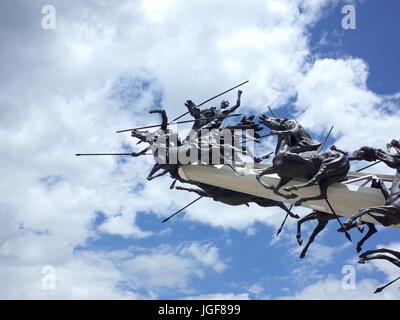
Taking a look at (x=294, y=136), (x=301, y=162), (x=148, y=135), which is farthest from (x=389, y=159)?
(x=148, y=135)

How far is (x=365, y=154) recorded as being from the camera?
1291 cm

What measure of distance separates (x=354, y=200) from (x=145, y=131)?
7115 mm

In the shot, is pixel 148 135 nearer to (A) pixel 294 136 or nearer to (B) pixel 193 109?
(B) pixel 193 109

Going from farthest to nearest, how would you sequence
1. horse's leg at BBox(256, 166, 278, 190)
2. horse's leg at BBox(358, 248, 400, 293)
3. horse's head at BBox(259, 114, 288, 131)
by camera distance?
horse's head at BBox(259, 114, 288, 131) < horse's leg at BBox(256, 166, 278, 190) < horse's leg at BBox(358, 248, 400, 293)

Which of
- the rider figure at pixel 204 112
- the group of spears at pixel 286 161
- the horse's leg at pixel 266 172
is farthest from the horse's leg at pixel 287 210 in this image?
the rider figure at pixel 204 112

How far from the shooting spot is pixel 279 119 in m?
14.0

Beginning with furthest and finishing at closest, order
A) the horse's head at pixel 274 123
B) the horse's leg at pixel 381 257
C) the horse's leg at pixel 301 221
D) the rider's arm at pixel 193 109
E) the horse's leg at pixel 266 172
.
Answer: the rider's arm at pixel 193 109, the horse's leg at pixel 301 221, the horse's head at pixel 274 123, the horse's leg at pixel 266 172, the horse's leg at pixel 381 257

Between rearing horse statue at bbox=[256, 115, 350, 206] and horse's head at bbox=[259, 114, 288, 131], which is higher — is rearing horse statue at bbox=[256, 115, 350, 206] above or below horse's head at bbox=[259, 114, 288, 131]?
below

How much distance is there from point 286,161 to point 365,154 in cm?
210

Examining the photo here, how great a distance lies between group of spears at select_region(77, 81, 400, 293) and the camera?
12359 millimetres

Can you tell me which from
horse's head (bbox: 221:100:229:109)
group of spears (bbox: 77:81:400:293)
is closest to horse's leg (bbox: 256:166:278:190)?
group of spears (bbox: 77:81:400:293)

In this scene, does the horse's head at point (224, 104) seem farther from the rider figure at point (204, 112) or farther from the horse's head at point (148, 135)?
the horse's head at point (148, 135)

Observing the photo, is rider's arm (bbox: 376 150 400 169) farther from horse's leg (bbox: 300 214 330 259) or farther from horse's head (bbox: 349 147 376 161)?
horse's leg (bbox: 300 214 330 259)

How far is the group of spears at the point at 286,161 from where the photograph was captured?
12359 millimetres
